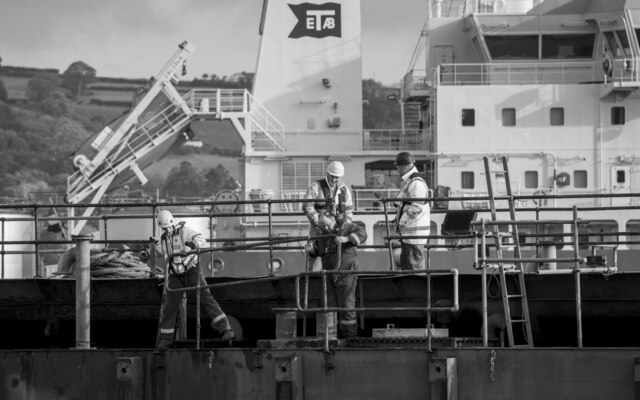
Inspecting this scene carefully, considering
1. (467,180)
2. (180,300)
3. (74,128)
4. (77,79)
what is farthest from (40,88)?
(180,300)

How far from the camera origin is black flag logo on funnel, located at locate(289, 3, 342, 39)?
3338cm

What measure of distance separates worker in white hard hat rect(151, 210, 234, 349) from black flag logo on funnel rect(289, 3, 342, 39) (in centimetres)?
1887

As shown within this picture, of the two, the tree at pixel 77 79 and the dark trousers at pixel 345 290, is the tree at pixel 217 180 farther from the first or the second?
the dark trousers at pixel 345 290

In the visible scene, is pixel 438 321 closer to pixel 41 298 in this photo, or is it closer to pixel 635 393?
pixel 635 393

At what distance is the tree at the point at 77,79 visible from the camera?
535ft

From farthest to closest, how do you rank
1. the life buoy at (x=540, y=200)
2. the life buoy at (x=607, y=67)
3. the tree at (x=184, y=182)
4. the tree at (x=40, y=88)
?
the tree at (x=40, y=88), the tree at (x=184, y=182), the life buoy at (x=607, y=67), the life buoy at (x=540, y=200)

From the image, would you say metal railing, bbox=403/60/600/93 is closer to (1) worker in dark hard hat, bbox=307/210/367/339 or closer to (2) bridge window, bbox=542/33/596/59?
(2) bridge window, bbox=542/33/596/59

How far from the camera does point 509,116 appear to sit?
3116 centimetres

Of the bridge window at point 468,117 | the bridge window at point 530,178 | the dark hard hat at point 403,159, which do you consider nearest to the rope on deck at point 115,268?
the dark hard hat at point 403,159

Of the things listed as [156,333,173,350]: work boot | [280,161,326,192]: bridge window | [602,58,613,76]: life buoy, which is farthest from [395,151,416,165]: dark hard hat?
[280,161,326,192]: bridge window

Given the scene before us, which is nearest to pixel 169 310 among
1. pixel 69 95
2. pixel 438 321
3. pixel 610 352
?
pixel 438 321

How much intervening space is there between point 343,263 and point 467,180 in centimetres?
1717

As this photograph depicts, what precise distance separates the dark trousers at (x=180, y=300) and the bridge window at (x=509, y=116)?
1740 cm

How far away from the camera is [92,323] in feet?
54.9
